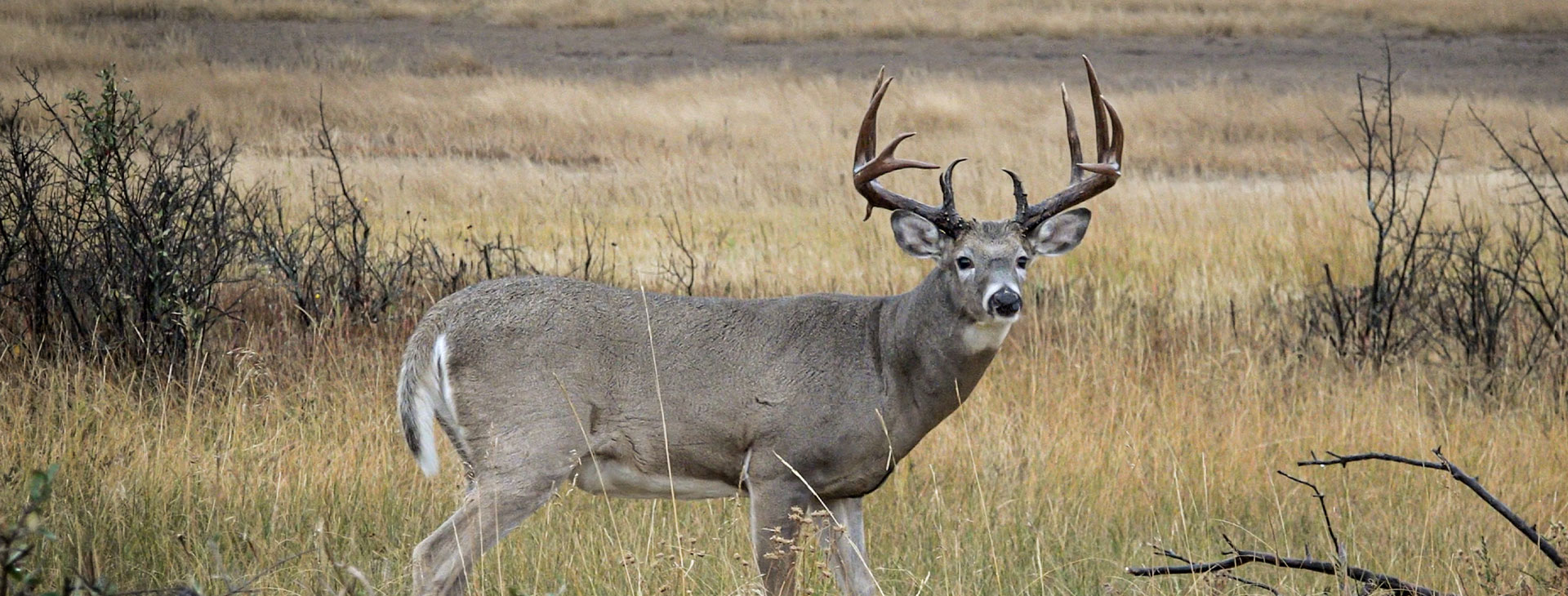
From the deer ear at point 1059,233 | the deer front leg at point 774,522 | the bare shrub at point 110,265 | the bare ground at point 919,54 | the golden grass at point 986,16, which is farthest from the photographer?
the golden grass at point 986,16

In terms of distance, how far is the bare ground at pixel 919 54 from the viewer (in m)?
29.5

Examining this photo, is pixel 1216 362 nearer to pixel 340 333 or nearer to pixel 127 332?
pixel 340 333

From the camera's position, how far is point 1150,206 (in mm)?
14508

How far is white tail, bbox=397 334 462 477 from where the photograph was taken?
4.89 metres

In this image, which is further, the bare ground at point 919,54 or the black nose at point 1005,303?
the bare ground at point 919,54

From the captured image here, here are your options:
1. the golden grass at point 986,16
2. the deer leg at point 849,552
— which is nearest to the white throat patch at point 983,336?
the deer leg at point 849,552

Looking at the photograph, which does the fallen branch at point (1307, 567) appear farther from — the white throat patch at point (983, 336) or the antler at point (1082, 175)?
the antler at point (1082, 175)

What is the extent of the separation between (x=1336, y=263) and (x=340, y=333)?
24.2 ft

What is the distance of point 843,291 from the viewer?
10328 mm

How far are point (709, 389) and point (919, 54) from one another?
30.7 m

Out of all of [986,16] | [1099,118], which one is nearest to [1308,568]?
[1099,118]

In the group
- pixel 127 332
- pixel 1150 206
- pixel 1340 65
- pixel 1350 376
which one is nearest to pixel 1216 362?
pixel 1350 376

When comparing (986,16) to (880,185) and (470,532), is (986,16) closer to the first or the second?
(880,185)

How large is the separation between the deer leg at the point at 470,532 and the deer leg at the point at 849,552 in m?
0.97
